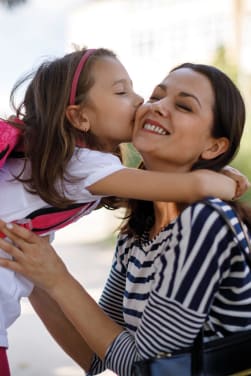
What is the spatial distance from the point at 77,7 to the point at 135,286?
14.8 meters

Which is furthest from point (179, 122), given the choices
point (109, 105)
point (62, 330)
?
point (62, 330)

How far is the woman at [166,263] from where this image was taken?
1417mm

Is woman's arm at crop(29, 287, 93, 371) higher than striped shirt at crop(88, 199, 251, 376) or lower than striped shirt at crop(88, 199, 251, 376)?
lower

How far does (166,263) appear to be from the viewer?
147 centimetres

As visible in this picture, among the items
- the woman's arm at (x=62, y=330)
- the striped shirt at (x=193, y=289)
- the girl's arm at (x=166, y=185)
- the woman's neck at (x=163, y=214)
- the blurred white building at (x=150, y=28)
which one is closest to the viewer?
the striped shirt at (x=193, y=289)

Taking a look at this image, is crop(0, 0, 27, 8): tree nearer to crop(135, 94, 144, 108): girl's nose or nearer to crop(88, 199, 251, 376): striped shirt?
crop(135, 94, 144, 108): girl's nose

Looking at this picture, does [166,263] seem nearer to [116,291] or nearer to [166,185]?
[166,185]

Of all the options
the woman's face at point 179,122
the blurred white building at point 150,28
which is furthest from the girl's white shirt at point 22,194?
the blurred white building at point 150,28

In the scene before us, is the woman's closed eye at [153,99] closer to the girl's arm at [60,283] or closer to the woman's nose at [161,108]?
the woman's nose at [161,108]

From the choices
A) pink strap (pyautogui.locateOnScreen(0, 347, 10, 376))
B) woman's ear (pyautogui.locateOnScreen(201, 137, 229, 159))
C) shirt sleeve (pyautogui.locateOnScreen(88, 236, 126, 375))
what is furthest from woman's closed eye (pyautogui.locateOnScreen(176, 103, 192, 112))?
pink strap (pyautogui.locateOnScreen(0, 347, 10, 376))

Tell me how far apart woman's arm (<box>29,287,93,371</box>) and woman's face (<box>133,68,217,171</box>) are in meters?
0.53

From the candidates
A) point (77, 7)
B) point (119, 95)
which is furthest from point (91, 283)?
point (77, 7)

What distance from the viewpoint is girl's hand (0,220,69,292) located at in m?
1.65

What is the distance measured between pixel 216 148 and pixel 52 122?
444 millimetres
